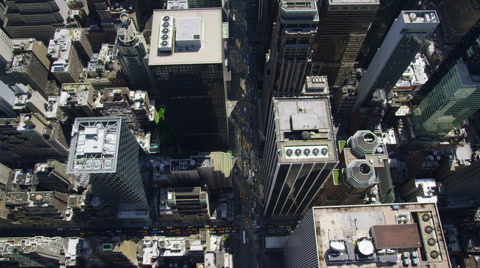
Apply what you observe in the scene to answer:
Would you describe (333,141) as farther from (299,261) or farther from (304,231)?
(299,261)

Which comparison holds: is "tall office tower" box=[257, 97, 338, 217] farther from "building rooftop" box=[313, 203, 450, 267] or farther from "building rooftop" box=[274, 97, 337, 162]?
"building rooftop" box=[313, 203, 450, 267]

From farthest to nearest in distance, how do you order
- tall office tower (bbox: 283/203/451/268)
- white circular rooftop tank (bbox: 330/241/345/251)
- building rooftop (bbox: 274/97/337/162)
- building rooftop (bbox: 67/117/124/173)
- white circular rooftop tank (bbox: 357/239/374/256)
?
1. building rooftop (bbox: 67/117/124/173)
2. building rooftop (bbox: 274/97/337/162)
3. white circular rooftop tank (bbox: 330/241/345/251)
4. tall office tower (bbox: 283/203/451/268)
5. white circular rooftop tank (bbox: 357/239/374/256)

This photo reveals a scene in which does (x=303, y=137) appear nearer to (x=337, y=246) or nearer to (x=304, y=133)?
(x=304, y=133)

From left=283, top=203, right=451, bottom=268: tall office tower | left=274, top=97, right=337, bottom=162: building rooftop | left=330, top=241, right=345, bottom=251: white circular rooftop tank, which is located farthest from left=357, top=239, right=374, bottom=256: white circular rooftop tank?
left=274, top=97, right=337, bottom=162: building rooftop

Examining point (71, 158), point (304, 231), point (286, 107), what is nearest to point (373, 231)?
point (304, 231)

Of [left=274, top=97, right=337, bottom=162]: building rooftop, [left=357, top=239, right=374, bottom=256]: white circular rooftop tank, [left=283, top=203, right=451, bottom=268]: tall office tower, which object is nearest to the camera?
[left=357, top=239, right=374, bottom=256]: white circular rooftop tank

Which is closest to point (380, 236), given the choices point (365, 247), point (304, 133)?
point (365, 247)

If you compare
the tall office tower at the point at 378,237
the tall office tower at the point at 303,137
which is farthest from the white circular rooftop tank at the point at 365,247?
the tall office tower at the point at 303,137
